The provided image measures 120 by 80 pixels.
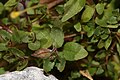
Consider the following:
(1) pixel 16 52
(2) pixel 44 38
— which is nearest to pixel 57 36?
(2) pixel 44 38

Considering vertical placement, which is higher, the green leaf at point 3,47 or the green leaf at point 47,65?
the green leaf at point 3,47

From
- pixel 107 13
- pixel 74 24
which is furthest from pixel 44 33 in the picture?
pixel 107 13

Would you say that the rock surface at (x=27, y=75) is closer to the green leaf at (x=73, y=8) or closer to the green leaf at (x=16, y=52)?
the green leaf at (x=16, y=52)

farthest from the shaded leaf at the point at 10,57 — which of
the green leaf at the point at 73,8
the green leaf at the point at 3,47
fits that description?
the green leaf at the point at 73,8

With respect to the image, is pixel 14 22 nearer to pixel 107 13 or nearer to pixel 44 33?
pixel 44 33

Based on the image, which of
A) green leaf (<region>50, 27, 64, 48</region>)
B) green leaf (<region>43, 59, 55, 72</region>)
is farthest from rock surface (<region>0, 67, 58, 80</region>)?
green leaf (<region>50, 27, 64, 48</region>)

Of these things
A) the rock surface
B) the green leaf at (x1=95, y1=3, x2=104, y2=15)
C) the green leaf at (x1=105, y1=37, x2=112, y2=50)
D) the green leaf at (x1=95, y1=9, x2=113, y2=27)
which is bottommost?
the rock surface

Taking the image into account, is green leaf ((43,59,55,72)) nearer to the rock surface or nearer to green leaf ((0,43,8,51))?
the rock surface
